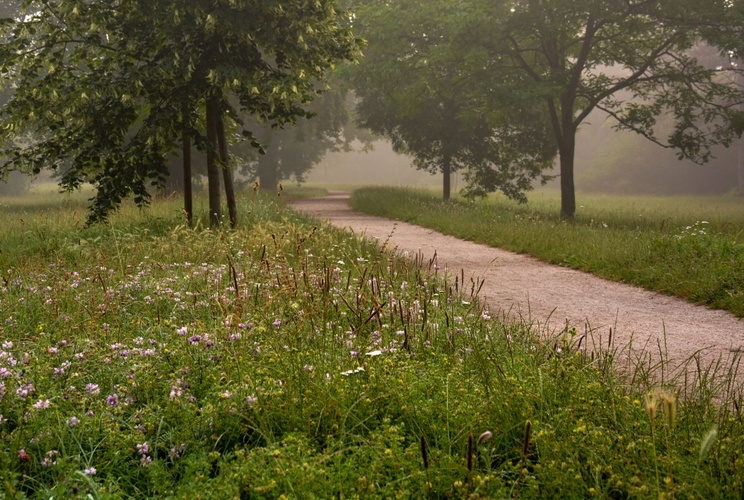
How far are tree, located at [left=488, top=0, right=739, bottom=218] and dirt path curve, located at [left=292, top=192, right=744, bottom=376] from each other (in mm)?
9269

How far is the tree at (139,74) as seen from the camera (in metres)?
10.4

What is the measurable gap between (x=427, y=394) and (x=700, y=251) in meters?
7.38

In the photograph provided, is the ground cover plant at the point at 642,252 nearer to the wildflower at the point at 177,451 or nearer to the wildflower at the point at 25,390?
the wildflower at the point at 177,451

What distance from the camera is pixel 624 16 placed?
17562mm

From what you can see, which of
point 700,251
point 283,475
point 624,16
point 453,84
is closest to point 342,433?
point 283,475

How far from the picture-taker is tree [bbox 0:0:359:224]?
1040cm

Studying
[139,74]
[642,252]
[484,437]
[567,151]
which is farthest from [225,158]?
[567,151]

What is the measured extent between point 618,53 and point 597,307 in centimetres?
1486

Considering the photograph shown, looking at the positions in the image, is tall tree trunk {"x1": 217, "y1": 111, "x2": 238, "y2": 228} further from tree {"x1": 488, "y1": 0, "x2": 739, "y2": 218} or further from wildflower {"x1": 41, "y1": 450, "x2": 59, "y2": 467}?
wildflower {"x1": 41, "y1": 450, "x2": 59, "y2": 467}

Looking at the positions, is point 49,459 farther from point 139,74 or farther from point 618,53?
point 618,53

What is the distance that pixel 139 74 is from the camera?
10.1 m

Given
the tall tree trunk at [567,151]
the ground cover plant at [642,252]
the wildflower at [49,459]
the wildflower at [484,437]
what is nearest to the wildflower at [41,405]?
the wildflower at [49,459]

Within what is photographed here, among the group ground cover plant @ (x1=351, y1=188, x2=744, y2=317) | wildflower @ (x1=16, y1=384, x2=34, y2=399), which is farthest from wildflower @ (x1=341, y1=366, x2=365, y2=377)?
ground cover plant @ (x1=351, y1=188, x2=744, y2=317)

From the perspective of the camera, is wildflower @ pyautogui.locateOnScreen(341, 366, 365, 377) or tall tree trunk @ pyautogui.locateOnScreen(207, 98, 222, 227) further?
tall tree trunk @ pyautogui.locateOnScreen(207, 98, 222, 227)
